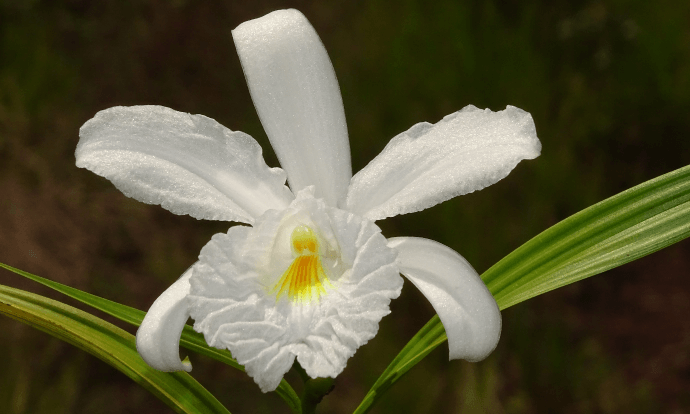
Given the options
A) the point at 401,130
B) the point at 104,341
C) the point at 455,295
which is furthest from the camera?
the point at 401,130

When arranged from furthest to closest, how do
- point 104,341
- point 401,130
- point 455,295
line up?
point 401,130
point 104,341
point 455,295

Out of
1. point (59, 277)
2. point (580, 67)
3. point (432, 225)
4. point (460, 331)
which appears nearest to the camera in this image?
point (460, 331)

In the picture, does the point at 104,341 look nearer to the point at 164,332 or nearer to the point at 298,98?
the point at 164,332

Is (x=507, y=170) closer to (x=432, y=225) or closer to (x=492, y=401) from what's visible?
(x=432, y=225)

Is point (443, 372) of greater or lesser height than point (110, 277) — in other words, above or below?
below

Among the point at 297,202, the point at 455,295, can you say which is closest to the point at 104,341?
the point at 297,202

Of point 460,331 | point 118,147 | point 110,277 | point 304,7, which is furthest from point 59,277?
point 460,331

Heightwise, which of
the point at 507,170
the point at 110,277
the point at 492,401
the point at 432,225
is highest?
the point at 507,170
